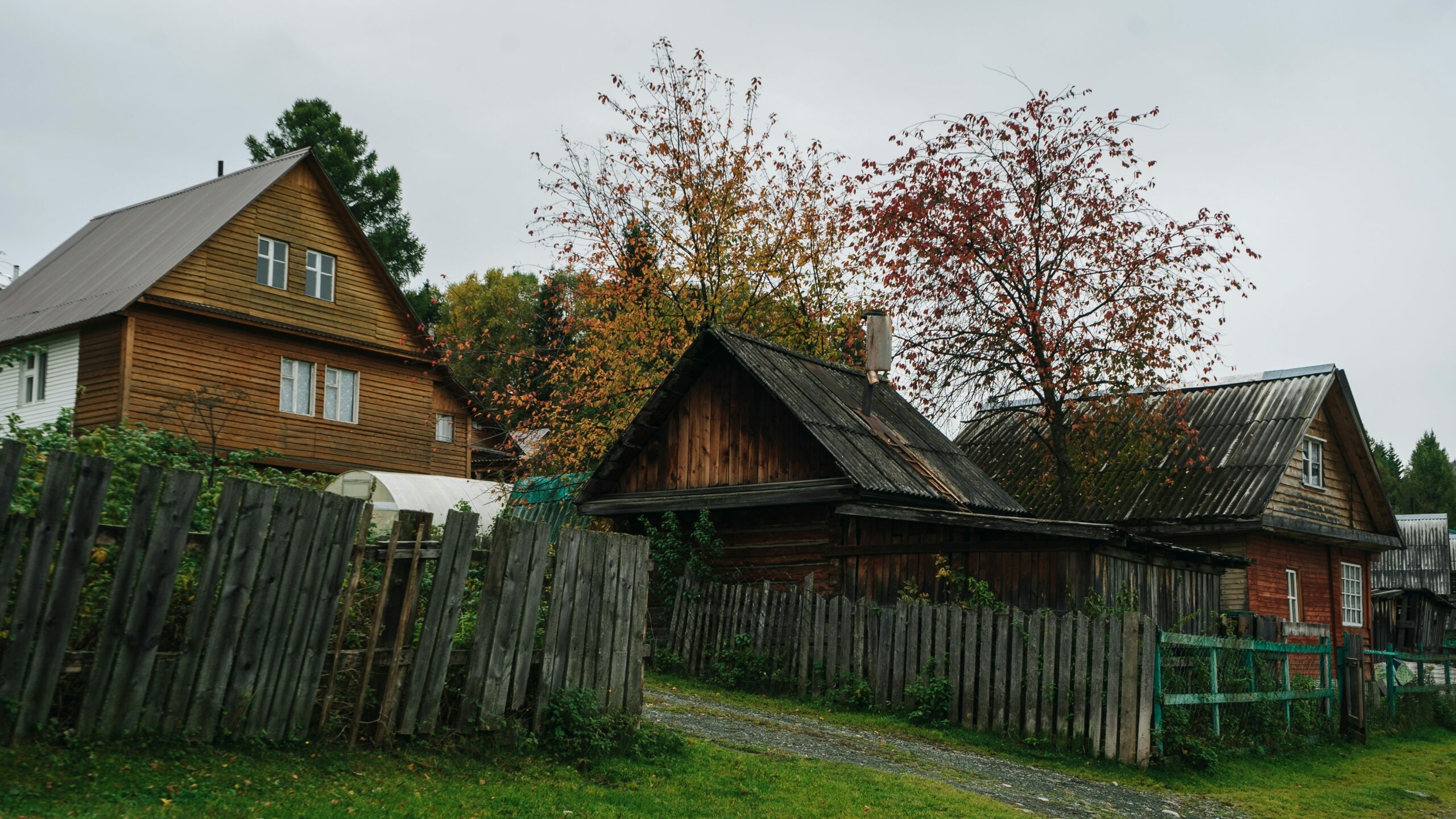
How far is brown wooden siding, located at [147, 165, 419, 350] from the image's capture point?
28.1m

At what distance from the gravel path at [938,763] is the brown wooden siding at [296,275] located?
63.5ft

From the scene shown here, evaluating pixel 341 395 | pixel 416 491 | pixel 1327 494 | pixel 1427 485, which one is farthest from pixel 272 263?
pixel 1427 485

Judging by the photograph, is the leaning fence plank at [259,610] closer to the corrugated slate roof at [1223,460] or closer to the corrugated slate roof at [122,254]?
the corrugated slate roof at [122,254]

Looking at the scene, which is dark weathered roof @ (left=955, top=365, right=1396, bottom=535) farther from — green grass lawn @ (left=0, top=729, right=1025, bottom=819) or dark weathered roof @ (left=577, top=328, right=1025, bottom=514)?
green grass lawn @ (left=0, top=729, right=1025, bottom=819)

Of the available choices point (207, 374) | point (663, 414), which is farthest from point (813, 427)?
point (207, 374)

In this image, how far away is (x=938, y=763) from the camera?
38.5 feet

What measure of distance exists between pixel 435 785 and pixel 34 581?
266 cm

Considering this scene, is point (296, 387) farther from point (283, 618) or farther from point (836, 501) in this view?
point (283, 618)

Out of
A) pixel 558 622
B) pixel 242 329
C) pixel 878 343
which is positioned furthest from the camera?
pixel 242 329

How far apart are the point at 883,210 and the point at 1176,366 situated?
7.03 metres

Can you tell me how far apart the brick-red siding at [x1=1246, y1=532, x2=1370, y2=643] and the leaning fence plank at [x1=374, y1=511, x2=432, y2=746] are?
21.6 m

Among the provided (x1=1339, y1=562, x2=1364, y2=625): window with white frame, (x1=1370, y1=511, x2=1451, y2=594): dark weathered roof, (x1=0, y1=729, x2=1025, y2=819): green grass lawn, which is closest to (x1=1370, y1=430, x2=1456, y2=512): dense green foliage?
(x1=1370, y1=511, x2=1451, y2=594): dark weathered roof

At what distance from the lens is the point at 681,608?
1798 centimetres

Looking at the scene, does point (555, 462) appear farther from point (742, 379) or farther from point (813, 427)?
point (813, 427)
